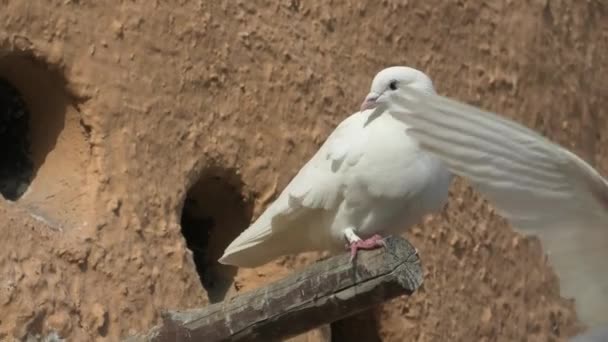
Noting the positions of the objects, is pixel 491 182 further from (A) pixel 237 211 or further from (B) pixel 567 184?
(A) pixel 237 211

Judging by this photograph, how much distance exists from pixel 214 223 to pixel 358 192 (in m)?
0.91

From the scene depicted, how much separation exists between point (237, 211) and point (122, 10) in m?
0.62

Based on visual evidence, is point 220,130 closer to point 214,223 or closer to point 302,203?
point 214,223

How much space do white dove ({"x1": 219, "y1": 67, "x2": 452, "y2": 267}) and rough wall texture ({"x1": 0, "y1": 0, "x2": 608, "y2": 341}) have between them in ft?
0.99

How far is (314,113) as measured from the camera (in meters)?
3.75

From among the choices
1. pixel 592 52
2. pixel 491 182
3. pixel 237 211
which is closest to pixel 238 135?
pixel 237 211

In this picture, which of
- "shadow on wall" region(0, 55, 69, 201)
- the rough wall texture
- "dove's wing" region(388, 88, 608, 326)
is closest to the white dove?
Result: "dove's wing" region(388, 88, 608, 326)

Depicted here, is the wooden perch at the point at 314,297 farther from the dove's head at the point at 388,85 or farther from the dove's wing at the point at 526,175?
the dove's head at the point at 388,85

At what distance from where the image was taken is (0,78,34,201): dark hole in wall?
335 centimetres

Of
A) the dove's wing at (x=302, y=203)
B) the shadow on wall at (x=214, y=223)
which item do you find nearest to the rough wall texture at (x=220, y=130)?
the shadow on wall at (x=214, y=223)

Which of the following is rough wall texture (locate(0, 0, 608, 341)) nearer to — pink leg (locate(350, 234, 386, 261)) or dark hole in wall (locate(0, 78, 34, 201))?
dark hole in wall (locate(0, 78, 34, 201))

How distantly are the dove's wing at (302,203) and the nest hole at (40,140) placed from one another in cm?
40

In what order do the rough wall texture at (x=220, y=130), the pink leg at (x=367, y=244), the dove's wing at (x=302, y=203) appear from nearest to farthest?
1. the pink leg at (x=367, y=244)
2. the dove's wing at (x=302, y=203)
3. the rough wall texture at (x=220, y=130)

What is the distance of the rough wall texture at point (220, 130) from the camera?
3.19m
